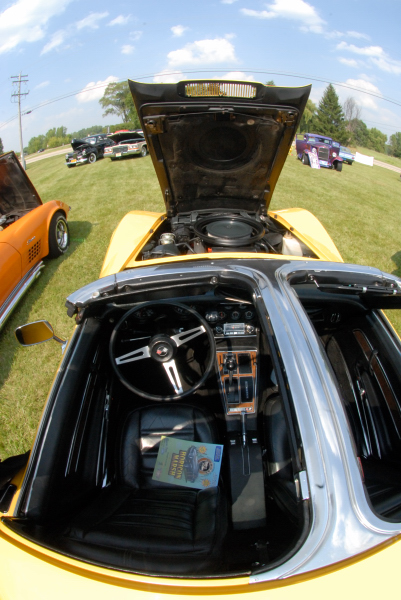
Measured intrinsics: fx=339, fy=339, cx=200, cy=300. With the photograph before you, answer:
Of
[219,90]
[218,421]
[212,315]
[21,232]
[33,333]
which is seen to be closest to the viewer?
[33,333]

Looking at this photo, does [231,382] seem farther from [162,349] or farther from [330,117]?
[330,117]

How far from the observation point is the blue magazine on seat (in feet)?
6.93

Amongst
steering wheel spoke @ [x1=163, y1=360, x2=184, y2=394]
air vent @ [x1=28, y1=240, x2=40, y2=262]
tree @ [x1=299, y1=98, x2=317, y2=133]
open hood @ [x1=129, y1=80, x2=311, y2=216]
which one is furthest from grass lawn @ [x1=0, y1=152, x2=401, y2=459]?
tree @ [x1=299, y1=98, x2=317, y2=133]

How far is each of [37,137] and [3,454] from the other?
230ft

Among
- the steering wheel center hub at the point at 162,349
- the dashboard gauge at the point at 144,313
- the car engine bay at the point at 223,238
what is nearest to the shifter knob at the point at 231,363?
the steering wheel center hub at the point at 162,349

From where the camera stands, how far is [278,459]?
2.00 m

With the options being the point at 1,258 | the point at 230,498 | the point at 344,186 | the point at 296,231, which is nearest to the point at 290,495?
the point at 230,498

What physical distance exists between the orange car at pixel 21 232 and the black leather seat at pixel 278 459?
3252mm

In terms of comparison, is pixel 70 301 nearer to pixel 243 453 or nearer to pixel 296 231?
pixel 243 453

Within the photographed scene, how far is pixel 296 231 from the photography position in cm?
343

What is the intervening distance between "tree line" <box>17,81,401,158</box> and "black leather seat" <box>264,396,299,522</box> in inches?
1137

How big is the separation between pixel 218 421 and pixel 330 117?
159ft

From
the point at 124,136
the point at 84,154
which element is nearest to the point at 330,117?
the point at 124,136

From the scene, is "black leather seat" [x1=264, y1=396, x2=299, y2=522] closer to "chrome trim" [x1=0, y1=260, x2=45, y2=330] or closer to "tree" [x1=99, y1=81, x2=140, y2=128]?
"chrome trim" [x1=0, y1=260, x2=45, y2=330]
